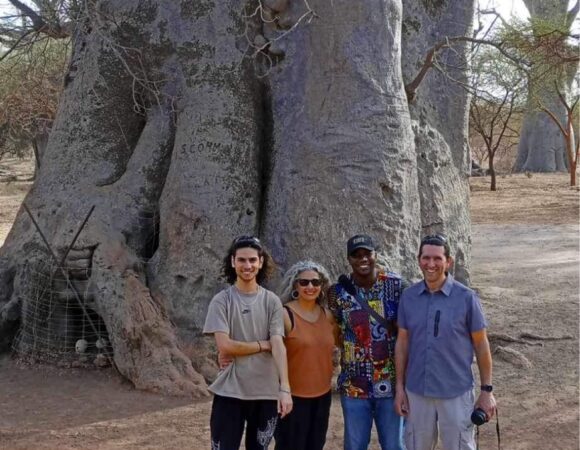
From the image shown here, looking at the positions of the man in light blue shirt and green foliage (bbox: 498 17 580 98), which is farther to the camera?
green foliage (bbox: 498 17 580 98)

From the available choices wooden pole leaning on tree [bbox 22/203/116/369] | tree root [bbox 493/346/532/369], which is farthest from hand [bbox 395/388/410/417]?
tree root [bbox 493/346/532/369]

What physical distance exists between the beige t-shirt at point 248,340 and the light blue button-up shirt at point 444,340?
50 cm

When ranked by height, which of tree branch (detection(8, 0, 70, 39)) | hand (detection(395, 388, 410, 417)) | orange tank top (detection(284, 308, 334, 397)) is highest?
tree branch (detection(8, 0, 70, 39))

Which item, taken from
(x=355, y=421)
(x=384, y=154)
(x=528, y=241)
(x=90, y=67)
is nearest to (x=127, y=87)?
(x=90, y=67)

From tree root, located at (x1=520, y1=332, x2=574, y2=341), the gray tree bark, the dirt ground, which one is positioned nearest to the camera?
the dirt ground

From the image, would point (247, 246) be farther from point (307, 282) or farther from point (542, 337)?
point (542, 337)

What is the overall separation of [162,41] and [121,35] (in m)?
0.33

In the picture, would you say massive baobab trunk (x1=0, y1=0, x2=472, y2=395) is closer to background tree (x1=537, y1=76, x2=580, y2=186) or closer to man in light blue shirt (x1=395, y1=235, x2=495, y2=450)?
man in light blue shirt (x1=395, y1=235, x2=495, y2=450)

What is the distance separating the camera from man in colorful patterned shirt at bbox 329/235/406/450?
9.70 feet

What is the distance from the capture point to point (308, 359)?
2.93 metres

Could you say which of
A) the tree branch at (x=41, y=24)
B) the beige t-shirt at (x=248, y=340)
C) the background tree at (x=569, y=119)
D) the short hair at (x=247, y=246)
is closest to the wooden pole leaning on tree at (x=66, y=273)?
the tree branch at (x=41, y=24)

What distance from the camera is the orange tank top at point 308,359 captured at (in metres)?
2.93

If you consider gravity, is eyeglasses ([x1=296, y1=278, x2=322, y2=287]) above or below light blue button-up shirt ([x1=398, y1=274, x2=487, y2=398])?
above

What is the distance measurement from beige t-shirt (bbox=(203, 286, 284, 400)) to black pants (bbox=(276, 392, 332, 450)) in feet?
0.35
